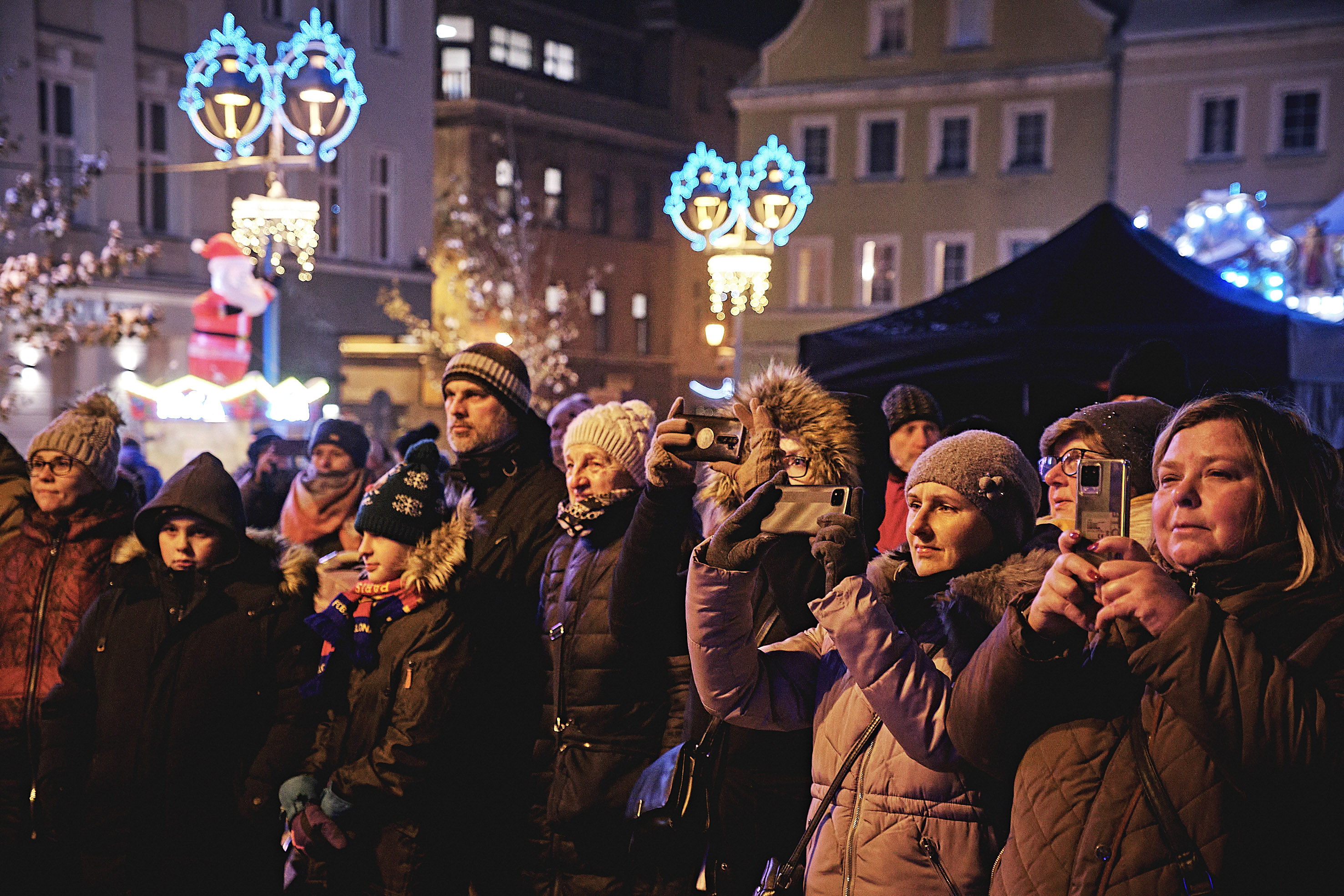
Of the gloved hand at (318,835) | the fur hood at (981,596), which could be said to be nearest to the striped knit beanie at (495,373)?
the gloved hand at (318,835)

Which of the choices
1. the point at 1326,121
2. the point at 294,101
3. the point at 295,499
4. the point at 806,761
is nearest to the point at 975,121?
the point at 1326,121

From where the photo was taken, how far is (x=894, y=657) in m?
2.60

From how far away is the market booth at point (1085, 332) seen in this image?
791 centimetres

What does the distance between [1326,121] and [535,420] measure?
2852 centimetres

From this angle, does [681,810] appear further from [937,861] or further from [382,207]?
[382,207]

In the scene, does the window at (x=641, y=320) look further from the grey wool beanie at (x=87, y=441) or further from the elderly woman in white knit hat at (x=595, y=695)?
the elderly woman in white knit hat at (x=595, y=695)

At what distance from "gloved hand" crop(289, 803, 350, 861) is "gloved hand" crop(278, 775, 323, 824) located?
17 millimetres

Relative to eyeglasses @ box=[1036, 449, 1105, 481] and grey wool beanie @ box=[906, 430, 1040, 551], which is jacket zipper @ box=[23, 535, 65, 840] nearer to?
grey wool beanie @ box=[906, 430, 1040, 551]

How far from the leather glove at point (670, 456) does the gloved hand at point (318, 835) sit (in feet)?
5.43

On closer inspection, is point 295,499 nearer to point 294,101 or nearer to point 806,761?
point 806,761

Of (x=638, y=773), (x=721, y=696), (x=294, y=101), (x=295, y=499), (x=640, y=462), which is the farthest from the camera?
(x=294, y=101)

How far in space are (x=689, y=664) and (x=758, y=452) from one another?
41.4 inches

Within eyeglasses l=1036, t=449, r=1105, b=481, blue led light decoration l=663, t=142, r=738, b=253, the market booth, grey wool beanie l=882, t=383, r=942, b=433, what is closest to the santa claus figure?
blue led light decoration l=663, t=142, r=738, b=253

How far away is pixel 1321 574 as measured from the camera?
221 centimetres
